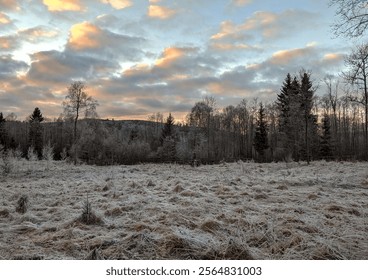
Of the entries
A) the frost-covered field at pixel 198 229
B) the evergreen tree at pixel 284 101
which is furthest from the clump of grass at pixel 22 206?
the evergreen tree at pixel 284 101

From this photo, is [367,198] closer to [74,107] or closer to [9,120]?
[74,107]

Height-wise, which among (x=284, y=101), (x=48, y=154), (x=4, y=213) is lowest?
(x=4, y=213)

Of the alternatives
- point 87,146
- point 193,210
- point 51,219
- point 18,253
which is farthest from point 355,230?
point 87,146

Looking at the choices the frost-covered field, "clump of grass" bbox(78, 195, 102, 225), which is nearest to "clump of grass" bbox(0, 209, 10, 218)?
the frost-covered field

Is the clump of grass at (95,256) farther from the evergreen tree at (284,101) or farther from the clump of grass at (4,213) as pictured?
the evergreen tree at (284,101)

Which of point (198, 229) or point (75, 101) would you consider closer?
point (198, 229)

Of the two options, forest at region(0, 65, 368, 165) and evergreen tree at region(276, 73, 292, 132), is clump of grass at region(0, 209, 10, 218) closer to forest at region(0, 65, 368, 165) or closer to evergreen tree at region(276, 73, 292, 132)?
forest at region(0, 65, 368, 165)

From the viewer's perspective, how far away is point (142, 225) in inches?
221

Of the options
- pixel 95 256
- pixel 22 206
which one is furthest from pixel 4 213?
pixel 95 256

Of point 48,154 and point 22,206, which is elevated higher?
point 48,154

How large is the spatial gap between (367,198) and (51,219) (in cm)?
779

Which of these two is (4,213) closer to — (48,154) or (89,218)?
(89,218)

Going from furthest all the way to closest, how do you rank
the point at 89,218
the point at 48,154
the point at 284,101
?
1. the point at 284,101
2. the point at 48,154
3. the point at 89,218
